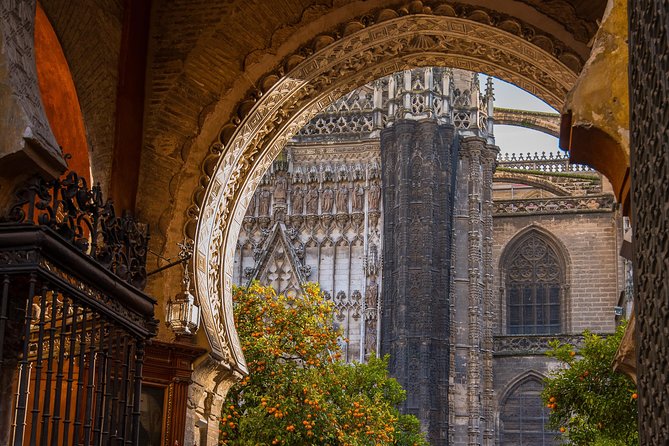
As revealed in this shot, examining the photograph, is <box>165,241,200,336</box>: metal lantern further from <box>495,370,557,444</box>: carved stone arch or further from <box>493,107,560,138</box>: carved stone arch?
<box>493,107,560,138</box>: carved stone arch

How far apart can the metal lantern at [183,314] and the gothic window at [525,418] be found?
31957mm

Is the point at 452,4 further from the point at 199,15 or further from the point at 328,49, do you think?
the point at 199,15

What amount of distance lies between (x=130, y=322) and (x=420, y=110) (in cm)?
2942

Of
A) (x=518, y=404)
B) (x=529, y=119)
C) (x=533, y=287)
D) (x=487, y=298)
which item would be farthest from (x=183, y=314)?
(x=529, y=119)

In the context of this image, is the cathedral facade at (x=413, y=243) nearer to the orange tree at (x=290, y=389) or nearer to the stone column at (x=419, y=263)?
the stone column at (x=419, y=263)

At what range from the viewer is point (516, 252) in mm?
44406

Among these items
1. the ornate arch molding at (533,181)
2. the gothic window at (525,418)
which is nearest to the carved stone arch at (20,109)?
the gothic window at (525,418)

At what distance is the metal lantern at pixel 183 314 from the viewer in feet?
34.3

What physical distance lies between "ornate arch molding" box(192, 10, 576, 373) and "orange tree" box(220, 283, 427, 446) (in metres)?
5.94

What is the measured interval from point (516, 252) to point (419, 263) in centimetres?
1010

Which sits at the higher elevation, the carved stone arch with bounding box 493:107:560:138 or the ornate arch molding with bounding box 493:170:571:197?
the carved stone arch with bounding box 493:107:560:138

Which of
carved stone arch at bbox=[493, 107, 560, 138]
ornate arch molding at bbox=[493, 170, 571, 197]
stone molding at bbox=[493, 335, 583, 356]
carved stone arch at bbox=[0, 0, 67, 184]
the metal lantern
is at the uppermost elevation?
carved stone arch at bbox=[493, 107, 560, 138]

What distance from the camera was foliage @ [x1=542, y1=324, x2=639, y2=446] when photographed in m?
18.5

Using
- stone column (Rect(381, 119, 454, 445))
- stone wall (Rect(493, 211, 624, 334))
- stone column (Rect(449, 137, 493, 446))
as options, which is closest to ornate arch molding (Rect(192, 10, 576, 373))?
stone column (Rect(381, 119, 454, 445))
